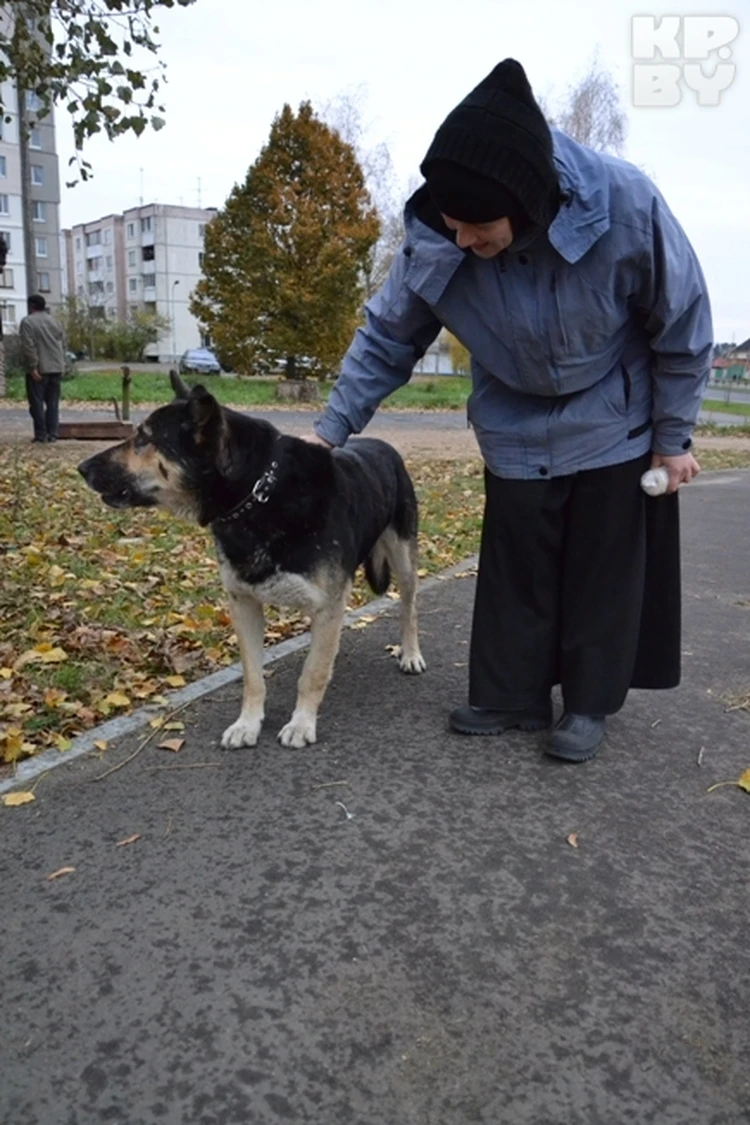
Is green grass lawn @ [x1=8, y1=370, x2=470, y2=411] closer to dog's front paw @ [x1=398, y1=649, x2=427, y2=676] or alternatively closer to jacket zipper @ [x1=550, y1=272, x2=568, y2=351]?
dog's front paw @ [x1=398, y1=649, x2=427, y2=676]

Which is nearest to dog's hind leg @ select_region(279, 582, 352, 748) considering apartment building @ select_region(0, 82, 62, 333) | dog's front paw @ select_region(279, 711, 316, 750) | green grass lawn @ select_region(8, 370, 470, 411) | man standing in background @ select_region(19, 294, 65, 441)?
dog's front paw @ select_region(279, 711, 316, 750)

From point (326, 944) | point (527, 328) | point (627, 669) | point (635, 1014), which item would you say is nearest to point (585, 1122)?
point (635, 1014)

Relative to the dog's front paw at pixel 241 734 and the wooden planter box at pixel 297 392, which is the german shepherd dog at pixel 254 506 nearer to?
the dog's front paw at pixel 241 734

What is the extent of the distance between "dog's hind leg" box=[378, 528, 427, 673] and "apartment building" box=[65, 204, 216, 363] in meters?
85.3

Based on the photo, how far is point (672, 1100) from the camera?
6.09 feet

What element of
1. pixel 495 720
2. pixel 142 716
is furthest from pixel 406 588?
pixel 142 716

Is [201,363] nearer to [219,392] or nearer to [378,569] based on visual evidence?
[219,392]

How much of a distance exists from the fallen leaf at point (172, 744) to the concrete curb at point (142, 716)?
187mm

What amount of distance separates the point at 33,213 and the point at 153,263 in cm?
3602

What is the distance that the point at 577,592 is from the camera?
344 centimetres

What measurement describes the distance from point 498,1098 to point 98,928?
3.81 ft

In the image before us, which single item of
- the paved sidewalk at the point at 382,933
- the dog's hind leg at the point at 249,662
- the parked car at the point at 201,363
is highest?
the parked car at the point at 201,363

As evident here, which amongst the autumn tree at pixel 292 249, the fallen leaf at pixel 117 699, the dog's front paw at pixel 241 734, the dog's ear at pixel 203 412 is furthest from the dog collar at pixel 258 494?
the autumn tree at pixel 292 249

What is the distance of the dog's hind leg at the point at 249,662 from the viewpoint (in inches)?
142
